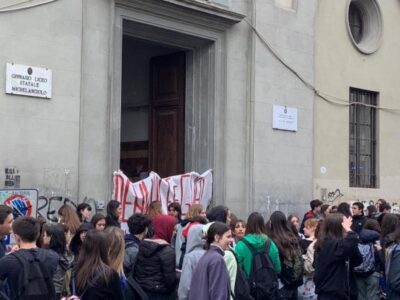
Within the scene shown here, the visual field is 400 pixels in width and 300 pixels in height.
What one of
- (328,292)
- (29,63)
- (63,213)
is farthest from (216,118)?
(328,292)

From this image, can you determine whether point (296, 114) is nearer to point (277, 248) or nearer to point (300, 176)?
point (300, 176)

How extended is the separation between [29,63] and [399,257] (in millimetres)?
7080

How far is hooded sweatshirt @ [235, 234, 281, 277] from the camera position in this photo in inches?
328

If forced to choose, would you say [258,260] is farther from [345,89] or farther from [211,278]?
[345,89]

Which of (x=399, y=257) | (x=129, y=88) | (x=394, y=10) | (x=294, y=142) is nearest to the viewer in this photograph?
(x=399, y=257)

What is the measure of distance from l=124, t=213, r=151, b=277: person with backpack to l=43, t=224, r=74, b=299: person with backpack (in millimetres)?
685

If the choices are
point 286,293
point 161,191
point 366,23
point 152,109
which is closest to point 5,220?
point 286,293

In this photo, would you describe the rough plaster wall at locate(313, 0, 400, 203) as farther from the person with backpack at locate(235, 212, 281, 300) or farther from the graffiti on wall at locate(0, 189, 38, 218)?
the person with backpack at locate(235, 212, 281, 300)

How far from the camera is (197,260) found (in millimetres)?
7523

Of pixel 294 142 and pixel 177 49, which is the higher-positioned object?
pixel 177 49

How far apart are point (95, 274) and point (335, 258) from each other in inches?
135

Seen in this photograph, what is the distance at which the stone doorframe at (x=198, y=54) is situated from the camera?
14.8m

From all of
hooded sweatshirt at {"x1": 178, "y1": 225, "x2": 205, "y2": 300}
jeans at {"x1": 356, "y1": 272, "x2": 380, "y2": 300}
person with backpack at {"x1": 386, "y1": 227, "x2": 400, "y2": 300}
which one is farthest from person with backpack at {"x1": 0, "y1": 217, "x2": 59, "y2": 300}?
jeans at {"x1": 356, "y1": 272, "x2": 380, "y2": 300}

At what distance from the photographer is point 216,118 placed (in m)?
16.0
